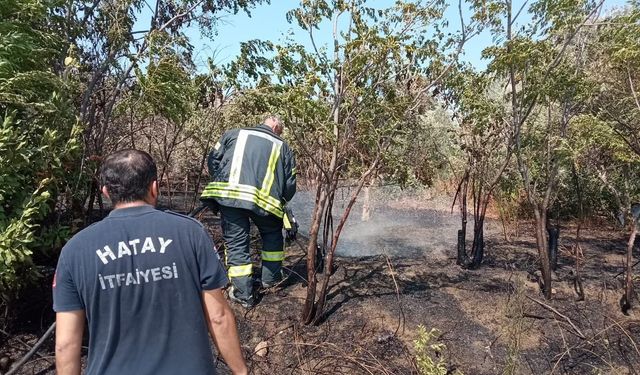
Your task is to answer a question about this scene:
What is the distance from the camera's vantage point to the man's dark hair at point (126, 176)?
5.64 ft

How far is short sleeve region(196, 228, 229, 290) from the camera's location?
1.77m

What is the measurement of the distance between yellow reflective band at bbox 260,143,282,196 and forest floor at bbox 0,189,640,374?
0.91m

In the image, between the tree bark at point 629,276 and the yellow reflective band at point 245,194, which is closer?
the yellow reflective band at point 245,194

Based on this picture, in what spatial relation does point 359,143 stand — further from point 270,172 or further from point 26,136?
point 26,136

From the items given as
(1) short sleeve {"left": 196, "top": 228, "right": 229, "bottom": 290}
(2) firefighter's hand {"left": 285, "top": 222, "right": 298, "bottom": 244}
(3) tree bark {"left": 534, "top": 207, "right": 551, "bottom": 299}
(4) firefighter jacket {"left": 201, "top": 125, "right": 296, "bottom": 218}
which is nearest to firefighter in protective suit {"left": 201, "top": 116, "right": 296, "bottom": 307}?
(4) firefighter jacket {"left": 201, "top": 125, "right": 296, "bottom": 218}

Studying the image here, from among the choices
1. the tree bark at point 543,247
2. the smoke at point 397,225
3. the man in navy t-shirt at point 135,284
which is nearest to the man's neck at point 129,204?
the man in navy t-shirt at point 135,284

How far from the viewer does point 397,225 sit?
884cm

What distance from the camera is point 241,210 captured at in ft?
14.4

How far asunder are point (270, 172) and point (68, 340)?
9.16 ft

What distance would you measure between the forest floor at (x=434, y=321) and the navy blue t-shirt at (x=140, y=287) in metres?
1.76

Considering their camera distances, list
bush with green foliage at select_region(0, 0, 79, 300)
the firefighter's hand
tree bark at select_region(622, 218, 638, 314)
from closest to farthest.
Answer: bush with green foliage at select_region(0, 0, 79, 300), tree bark at select_region(622, 218, 638, 314), the firefighter's hand

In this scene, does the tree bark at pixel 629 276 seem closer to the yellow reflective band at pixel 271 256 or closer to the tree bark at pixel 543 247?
the tree bark at pixel 543 247

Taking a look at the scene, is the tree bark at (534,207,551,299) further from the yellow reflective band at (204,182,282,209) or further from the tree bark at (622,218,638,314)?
the yellow reflective band at (204,182,282,209)

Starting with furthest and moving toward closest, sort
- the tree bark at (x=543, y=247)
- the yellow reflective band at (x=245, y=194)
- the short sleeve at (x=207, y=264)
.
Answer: the tree bark at (x=543, y=247) < the yellow reflective band at (x=245, y=194) < the short sleeve at (x=207, y=264)
